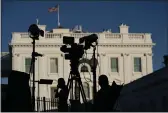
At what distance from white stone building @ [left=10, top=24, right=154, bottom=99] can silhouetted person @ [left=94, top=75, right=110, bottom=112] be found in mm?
23263

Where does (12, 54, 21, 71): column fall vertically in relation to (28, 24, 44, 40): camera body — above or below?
above

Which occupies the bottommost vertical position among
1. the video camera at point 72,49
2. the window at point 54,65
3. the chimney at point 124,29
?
the video camera at point 72,49

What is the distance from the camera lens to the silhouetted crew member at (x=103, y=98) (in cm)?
564

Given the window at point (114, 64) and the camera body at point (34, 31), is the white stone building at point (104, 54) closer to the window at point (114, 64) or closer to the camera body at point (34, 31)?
the window at point (114, 64)

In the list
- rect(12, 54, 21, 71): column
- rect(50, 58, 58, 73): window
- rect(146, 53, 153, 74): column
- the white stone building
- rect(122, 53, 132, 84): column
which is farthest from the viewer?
rect(146, 53, 153, 74): column

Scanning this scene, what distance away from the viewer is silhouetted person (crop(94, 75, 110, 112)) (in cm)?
564

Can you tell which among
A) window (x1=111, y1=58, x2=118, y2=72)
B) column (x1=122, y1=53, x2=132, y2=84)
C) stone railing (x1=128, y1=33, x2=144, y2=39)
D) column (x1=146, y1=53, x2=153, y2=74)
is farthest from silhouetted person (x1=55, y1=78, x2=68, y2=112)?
stone railing (x1=128, y1=33, x2=144, y2=39)

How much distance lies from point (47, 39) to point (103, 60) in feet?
13.1

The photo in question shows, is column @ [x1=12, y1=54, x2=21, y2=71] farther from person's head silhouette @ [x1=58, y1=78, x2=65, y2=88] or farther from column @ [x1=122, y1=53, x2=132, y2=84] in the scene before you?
person's head silhouette @ [x1=58, y1=78, x2=65, y2=88]

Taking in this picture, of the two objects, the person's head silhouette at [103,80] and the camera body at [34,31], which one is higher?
the camera body at [34,31]

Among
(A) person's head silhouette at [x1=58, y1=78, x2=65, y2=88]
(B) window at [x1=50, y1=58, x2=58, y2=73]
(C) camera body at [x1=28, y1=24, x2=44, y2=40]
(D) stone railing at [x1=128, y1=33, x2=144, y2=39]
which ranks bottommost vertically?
(A) person's head silhouette at [x1=58, y1=78, x2=65, y2=88]

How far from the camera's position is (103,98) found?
5.71 m

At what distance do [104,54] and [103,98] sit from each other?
25077mm

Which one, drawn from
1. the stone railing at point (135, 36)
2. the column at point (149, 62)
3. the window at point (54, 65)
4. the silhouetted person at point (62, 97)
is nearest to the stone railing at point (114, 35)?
the stone railing at point (135, 36)
